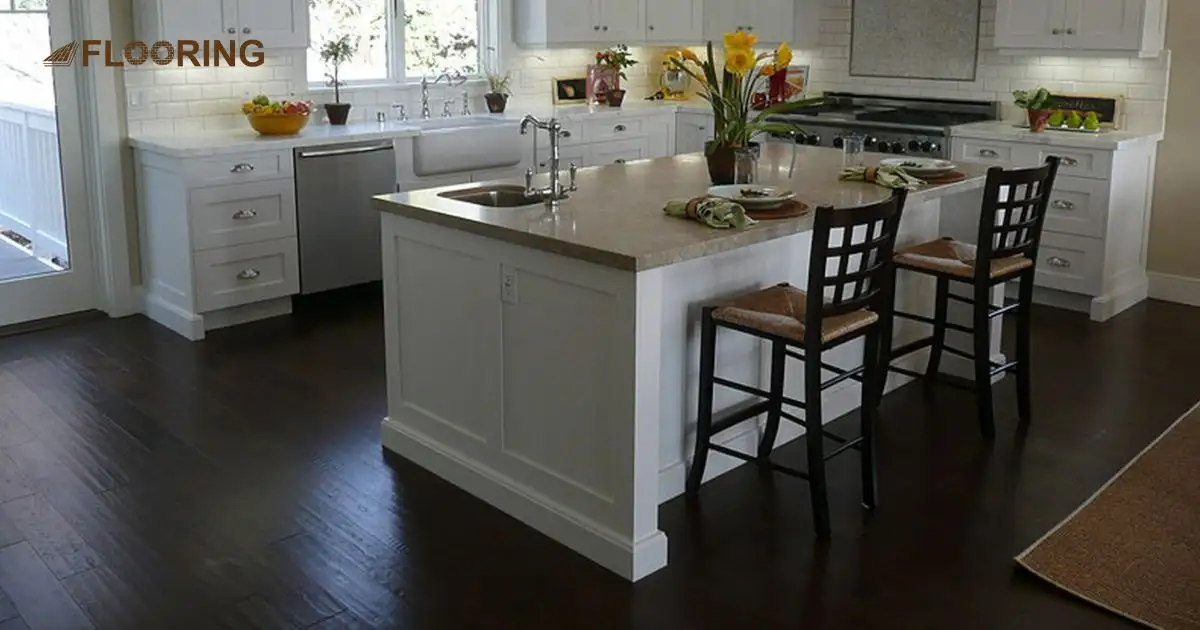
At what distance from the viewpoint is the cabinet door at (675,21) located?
7.73 meters

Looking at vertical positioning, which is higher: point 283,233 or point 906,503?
point 283,233

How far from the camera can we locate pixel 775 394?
365cm

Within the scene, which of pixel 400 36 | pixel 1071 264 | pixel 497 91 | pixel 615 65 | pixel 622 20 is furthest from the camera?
pixel 615 65

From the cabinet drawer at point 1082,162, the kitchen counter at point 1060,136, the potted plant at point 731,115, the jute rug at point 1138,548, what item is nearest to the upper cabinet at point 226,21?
the potted plant at point 731,115

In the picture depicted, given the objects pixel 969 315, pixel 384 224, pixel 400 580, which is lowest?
pixel 400 580

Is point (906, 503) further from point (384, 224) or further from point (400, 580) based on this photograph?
point (384, 224)

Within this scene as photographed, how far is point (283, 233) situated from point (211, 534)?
2569 mm

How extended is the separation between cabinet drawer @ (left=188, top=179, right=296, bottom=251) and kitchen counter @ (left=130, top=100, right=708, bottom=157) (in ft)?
0.62

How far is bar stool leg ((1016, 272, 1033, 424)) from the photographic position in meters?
4.37

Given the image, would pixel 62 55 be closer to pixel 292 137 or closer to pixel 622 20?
pixel 292 137

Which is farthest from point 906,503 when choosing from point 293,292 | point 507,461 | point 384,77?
point 384,77

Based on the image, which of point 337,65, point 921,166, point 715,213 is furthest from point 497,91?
point 715,213

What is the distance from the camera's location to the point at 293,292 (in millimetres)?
5863

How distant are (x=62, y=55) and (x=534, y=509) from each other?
368 cm
